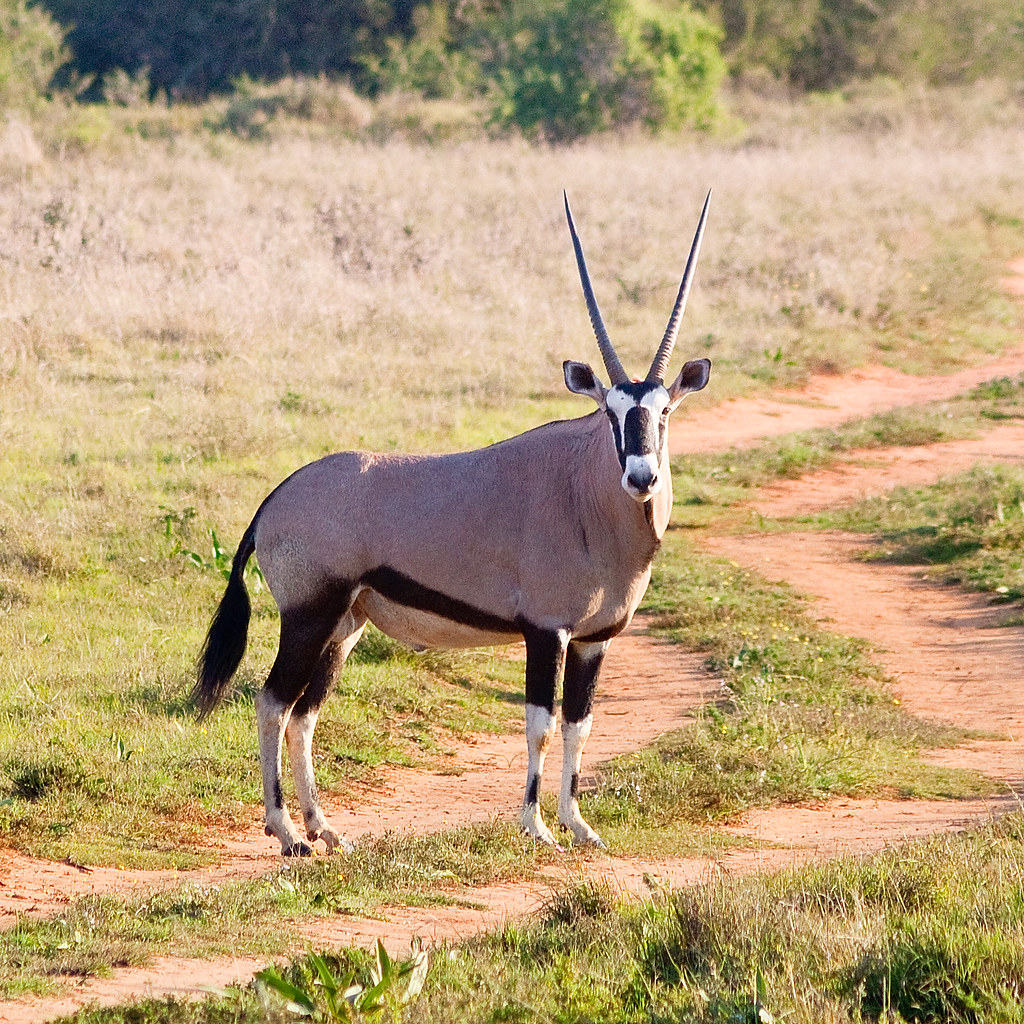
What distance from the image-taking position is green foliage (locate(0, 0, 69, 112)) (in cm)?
3037

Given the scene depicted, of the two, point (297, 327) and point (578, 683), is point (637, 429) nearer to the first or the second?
point (578, 683)

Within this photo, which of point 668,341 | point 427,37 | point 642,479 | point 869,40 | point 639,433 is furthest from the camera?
point 869,40

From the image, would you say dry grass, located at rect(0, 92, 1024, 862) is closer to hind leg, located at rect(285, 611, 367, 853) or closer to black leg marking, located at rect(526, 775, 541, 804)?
hind leg, located at rect(285, 611, 367, 853)

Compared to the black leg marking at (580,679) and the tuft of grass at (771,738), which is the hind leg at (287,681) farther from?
the tuft of grass at (771,738)

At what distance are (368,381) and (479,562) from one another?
858 centimetres

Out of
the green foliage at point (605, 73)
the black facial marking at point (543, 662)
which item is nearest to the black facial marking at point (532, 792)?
the black facial marking at point (543, 662)

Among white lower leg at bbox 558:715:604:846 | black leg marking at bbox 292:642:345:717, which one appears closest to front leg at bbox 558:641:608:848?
white lower leg at bbox 558:715:604:846

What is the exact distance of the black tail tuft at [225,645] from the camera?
6.46 m

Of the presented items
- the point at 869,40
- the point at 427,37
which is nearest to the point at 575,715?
the point at 427,37

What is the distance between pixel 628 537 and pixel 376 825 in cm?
174

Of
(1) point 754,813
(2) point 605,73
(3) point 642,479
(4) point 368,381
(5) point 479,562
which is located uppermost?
(3) point 642,479

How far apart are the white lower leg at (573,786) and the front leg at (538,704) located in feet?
0.32

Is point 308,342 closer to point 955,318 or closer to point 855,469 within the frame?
point 855,469

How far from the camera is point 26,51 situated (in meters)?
32.6
